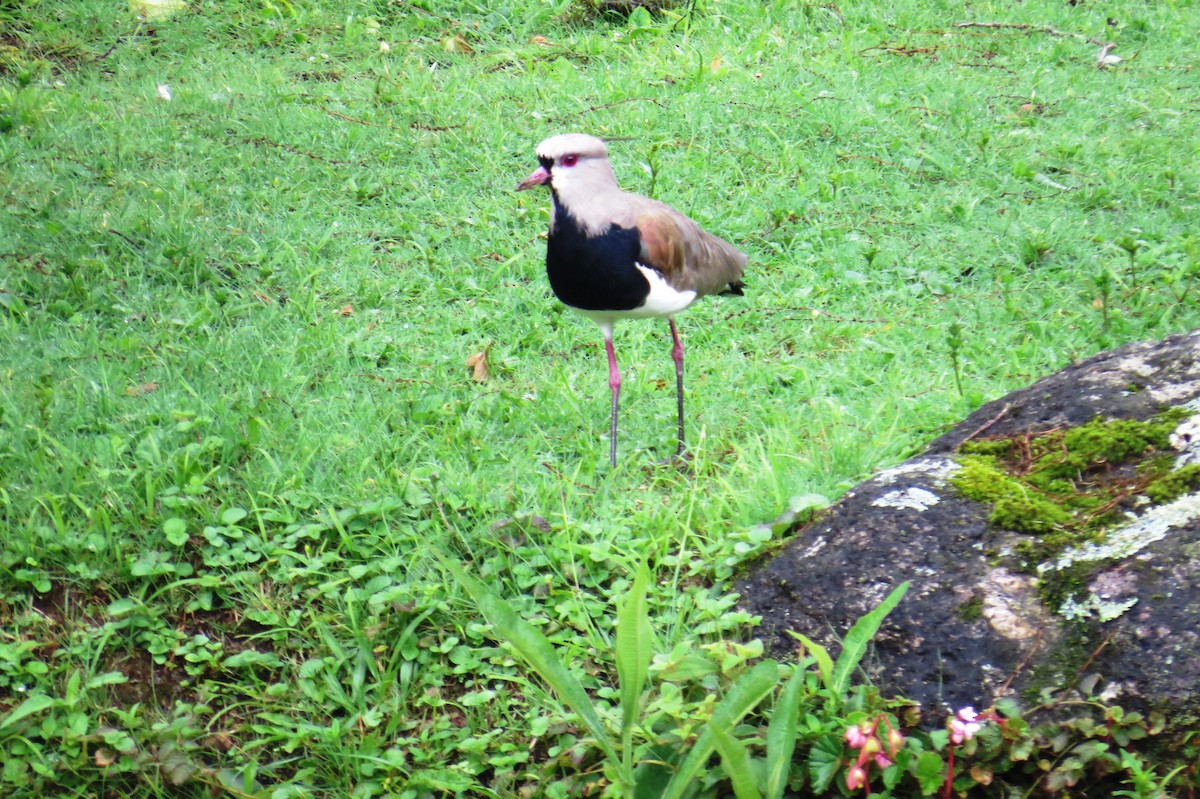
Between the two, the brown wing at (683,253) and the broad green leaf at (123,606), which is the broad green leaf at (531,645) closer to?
the broad green leaf at (123,606)

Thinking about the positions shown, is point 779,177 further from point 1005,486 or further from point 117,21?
point 117,21

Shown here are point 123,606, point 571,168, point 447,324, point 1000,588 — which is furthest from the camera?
point 447,324

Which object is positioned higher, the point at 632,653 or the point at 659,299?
the point at 659,299

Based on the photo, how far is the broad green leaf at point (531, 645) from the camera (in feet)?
8.22

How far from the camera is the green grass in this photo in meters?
3.30

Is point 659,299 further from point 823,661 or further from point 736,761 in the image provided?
point 736,761

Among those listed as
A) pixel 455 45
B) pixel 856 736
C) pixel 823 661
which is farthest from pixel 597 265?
pixel 455 45

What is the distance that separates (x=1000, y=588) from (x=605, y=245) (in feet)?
6.10

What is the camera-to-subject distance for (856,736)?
98.4 inches

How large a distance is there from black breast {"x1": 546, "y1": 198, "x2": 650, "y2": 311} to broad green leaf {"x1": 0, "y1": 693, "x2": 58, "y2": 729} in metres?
2.13

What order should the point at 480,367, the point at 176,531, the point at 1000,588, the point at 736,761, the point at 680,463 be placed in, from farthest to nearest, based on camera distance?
the point at 480,367 → the point at 680,463 → the point at 176,531 → the point at 1000,588 → the point at 736,761

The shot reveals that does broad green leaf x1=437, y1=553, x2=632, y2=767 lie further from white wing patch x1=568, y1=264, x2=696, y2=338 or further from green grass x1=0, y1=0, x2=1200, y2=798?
white wing patch x1=568, y1=264, x2=696, y2=338

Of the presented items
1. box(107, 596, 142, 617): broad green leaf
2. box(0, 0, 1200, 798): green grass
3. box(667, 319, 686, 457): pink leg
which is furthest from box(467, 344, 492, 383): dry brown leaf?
box(107, 596, 142, 617): broad green leaf

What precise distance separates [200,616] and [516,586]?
998 millimetres
